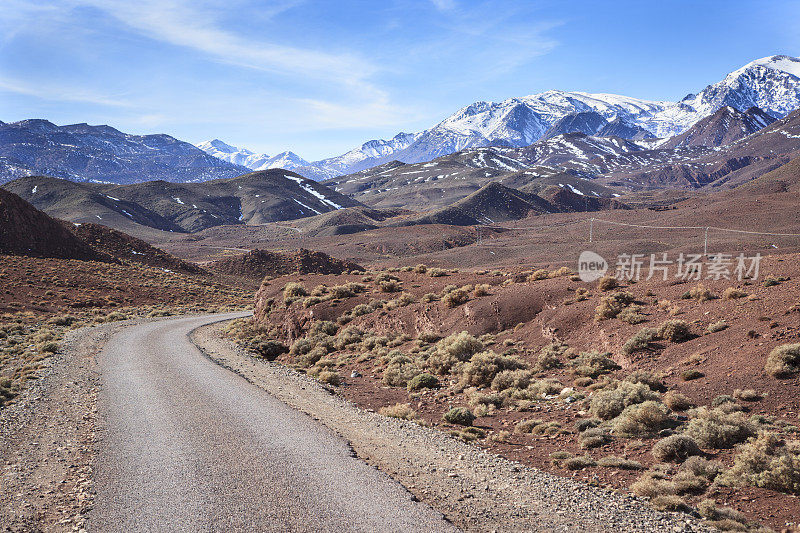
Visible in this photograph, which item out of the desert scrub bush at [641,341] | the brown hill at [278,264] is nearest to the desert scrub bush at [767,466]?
the desert scrub bush at [641,341]

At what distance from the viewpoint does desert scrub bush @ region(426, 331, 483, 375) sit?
19297 millimetres

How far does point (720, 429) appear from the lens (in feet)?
32.4

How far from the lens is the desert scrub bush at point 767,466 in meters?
8.10

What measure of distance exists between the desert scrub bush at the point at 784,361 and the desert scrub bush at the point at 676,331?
3.59m

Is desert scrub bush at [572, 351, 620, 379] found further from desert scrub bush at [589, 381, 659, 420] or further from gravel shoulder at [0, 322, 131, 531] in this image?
gravel shoulder at [0, 322, 131, 531]

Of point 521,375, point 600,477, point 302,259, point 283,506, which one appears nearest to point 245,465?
point 283,506

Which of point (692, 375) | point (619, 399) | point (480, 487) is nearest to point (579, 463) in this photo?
point (480, 487)

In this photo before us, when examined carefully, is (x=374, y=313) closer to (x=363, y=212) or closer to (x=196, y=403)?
(x=196, y=403)

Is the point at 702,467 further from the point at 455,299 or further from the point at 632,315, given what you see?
the point at 455,299

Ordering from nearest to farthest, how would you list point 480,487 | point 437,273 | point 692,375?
1. point 480,487
2. point 692,375
3. point 437,273

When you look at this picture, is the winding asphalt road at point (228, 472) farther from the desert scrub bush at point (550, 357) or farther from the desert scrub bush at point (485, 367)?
the desert scrub bush at point (550, 357)

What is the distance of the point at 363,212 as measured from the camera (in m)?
185

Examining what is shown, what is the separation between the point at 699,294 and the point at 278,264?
75187 millimetres

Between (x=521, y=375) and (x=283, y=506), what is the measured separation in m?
10.1
